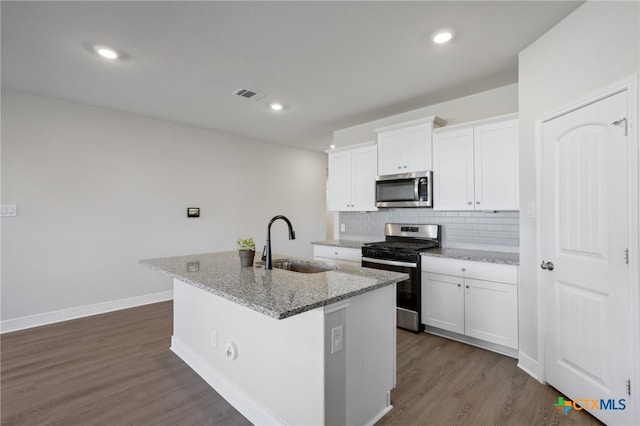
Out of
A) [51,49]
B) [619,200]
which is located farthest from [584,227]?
[51,49]

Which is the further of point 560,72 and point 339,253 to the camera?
point 339,253

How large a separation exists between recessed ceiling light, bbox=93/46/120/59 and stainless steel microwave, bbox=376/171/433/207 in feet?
9.51

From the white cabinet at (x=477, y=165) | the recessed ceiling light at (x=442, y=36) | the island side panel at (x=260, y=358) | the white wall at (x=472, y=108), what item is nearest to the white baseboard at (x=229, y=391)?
the island side panel at (x=260, y=358)

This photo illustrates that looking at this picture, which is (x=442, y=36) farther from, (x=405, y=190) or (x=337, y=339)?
(x=337, y=339)

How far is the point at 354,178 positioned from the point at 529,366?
274 cm

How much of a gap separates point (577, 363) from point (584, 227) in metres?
0.88

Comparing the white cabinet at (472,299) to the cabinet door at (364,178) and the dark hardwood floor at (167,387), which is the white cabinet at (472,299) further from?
the cabinet door at (364,178)

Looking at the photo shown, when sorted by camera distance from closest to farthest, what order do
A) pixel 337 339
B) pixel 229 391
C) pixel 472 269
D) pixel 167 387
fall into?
pixel 337 339 → pixel 229 391 → pixel 167 387 → pixel 472 269

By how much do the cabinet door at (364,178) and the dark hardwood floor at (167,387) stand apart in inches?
67.8

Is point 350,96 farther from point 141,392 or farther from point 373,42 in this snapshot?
point 141,392

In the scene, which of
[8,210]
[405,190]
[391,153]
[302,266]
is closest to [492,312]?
[405,190]

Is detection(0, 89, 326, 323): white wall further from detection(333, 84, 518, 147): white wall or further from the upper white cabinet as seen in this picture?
detection(333, 84, 518, 147): white wall

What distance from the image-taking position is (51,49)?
2.45 m

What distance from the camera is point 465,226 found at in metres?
3.41
